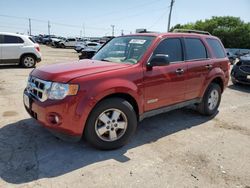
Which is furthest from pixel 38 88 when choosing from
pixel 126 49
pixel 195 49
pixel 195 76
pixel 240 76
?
pixel 240 76

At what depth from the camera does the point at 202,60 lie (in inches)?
202

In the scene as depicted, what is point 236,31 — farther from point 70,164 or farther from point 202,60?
point 70,164

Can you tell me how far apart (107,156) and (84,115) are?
0.73 meters

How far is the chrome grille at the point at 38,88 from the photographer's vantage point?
3449 millimetres

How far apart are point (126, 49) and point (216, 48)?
2457 mm

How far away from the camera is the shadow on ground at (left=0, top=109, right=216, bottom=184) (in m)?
3.16

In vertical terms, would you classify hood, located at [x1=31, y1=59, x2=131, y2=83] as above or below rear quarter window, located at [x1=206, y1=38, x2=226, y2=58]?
below

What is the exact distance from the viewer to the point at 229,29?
145 feet

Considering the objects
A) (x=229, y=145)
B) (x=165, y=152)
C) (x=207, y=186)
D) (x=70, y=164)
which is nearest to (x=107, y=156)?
(x=70, y=164)

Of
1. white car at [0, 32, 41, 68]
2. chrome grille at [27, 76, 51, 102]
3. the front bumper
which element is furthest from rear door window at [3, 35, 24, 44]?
the front bumper

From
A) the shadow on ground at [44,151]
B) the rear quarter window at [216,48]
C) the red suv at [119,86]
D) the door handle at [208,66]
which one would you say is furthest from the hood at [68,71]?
the rear quarter window at [216,48]

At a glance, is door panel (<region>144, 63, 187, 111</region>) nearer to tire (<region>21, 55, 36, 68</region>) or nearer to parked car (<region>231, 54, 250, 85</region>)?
parked car (<region>231, 54, 250, 85</region>)

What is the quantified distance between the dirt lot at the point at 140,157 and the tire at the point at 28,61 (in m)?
7.34

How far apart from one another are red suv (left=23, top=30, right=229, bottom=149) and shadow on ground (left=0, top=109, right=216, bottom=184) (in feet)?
0.92
